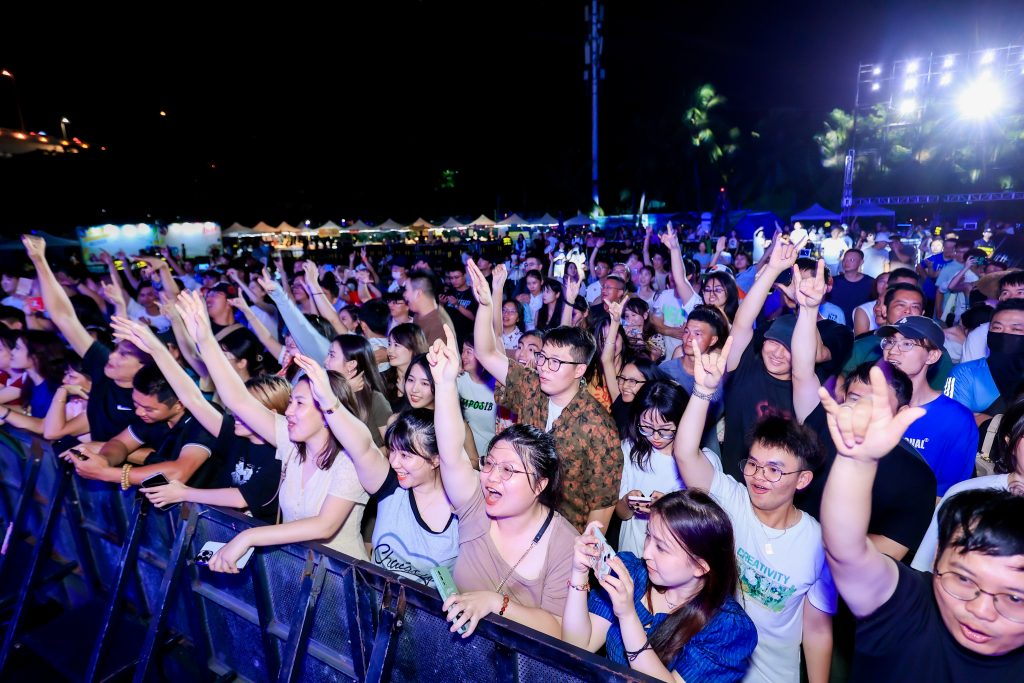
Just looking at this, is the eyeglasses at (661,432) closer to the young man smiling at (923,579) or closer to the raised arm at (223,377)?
the young man smiling at (923,579)

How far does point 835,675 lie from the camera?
296cm

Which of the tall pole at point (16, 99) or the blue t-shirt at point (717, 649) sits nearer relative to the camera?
the blue t-shirt at point (717, 649)

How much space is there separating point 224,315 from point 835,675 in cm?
588

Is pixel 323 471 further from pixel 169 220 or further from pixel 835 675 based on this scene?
pixel 169 220

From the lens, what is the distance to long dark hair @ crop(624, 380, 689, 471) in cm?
276

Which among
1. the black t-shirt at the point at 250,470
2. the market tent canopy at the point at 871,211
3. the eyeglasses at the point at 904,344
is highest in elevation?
the market tent canopy at the point at 871,211

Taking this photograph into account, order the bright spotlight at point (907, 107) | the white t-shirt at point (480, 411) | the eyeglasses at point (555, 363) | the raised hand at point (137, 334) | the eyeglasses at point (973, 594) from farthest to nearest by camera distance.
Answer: the bright spotlight at point (907, 107), the white t-shirt at point (480, 411), the raised hand at point (137, 334), the eyeglasses at point (555, 363), the eyeglasses at point (973, 594)

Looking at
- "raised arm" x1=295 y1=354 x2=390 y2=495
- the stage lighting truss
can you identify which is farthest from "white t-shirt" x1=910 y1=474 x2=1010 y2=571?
the stage lighting truss

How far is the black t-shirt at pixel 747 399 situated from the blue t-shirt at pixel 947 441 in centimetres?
62

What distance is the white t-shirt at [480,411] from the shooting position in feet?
13.4

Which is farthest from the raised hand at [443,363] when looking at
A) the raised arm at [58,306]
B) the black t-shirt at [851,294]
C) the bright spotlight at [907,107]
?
the bright spotlight at [907,107]

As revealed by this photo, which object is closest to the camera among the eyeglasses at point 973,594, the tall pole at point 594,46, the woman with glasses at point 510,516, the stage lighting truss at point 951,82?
the eyeglasses at point 973,594

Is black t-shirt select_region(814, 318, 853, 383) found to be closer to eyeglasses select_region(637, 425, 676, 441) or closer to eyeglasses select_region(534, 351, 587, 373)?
eyeglasses select_region(637, 425, 676, 441)

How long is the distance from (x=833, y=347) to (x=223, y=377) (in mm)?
3678
